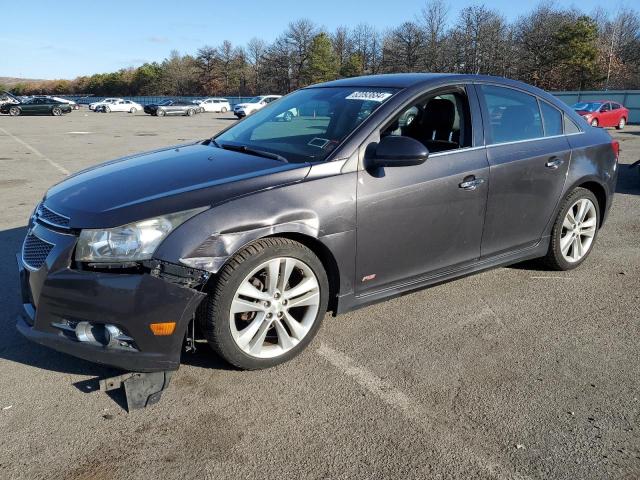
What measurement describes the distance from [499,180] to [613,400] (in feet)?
5.50

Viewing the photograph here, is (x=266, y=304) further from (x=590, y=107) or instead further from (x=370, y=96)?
(x=590, y=107)

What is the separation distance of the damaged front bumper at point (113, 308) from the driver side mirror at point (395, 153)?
4.17 ft

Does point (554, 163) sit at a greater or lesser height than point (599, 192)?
greater

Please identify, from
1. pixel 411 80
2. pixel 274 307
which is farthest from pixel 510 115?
pixel 274 307

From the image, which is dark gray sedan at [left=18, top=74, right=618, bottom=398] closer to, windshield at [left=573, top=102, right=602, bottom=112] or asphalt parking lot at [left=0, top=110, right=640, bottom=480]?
asphalt parking lot at [left=0, top=110, right=640, bottom=480]

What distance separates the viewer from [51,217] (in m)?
2.96

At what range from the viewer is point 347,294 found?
3.29m

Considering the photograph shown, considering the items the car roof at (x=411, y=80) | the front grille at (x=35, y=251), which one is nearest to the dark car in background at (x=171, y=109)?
the car roof at (x=411, y=80)

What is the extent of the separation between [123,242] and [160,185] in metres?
0.47

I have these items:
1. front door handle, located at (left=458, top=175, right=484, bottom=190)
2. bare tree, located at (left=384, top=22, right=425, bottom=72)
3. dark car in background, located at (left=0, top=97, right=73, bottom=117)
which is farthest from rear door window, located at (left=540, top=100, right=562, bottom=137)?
bare tree, located at (left=384, top=22, right=425, bottom=72)

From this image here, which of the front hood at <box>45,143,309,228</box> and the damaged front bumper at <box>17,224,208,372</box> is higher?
the front hood at <box>45,143,309,228</box>

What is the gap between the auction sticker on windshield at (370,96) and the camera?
3.58 m

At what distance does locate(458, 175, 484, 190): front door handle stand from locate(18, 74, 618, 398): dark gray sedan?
0.01 m

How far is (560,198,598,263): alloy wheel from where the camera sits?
4633 mm
